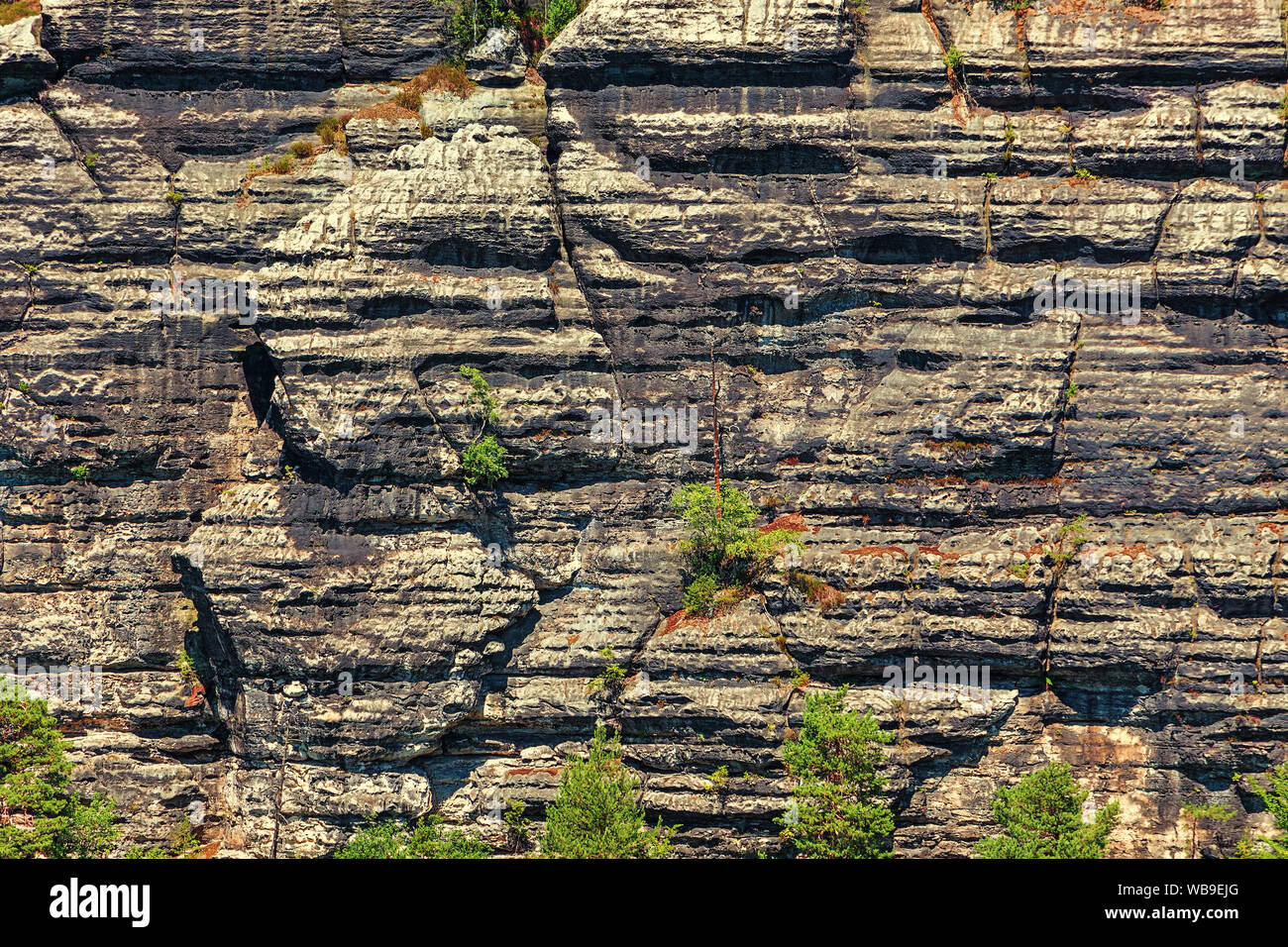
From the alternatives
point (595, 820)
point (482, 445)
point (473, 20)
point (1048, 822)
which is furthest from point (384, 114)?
point (1048, 822)

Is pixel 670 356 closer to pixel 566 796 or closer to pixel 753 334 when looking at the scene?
pixel 753 334

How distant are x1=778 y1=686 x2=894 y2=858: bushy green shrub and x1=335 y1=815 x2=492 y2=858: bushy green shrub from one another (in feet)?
18.4

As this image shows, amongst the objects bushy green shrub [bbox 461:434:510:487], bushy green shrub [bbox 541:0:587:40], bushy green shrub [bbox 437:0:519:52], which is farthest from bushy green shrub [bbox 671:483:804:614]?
bushy green shrub [bbox 437:0:519:52]

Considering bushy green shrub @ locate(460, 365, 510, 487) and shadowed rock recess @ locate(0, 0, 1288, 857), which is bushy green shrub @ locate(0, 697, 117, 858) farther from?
bushy green shrub @ locate(460, 365, 510, 487)

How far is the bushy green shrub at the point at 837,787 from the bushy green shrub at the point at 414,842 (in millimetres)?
5621

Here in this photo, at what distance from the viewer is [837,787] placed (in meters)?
26.1

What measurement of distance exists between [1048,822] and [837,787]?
3.49 m

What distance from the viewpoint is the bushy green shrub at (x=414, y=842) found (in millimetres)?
26375

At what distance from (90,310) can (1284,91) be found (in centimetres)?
2202

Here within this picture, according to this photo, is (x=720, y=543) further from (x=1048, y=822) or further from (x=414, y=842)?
(x=414, y=842)

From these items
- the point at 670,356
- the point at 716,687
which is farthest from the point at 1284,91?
the point at 716,687

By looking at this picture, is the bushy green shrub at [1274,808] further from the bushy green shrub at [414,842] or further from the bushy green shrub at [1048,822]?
the bushy green shrub at [414,842]

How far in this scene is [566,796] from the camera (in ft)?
85.9

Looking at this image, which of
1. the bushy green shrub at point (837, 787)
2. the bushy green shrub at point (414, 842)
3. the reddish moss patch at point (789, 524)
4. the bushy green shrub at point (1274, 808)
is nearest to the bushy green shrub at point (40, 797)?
the bushy green shrub at point (414, 842)
